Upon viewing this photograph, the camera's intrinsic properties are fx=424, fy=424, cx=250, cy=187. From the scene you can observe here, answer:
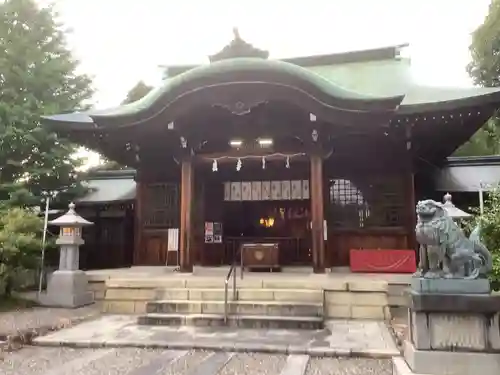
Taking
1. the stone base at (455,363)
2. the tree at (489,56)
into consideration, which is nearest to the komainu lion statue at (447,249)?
the stone base at (455,363)

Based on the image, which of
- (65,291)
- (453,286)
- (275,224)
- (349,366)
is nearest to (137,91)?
(275,224)

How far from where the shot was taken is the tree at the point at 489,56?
15357 mm

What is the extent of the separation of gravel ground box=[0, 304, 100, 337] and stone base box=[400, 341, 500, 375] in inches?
224

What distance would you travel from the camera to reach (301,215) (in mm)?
13305

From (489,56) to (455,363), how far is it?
49.2 ft

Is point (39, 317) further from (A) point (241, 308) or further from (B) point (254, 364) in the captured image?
(B) point (254, 364)

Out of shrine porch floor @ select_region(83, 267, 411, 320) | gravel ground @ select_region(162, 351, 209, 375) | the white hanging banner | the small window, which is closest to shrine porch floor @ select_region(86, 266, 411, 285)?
shrine porch floor @ select_region(83, 267, 411, 320)

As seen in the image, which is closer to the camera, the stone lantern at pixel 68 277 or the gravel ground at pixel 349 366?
the gravel ground at pixel 349 366

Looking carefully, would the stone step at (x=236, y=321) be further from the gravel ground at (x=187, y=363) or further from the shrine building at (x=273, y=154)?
the shrine building at (x=273, y=154)

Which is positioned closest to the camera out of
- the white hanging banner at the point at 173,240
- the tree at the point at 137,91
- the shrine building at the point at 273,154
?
the shrine building at the point at 273,154

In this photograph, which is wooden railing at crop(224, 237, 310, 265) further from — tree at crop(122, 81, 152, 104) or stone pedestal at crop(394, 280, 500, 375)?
tree at crop(122, 81, 152, 104)

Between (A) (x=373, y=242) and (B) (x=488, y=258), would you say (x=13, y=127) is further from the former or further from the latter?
(B) (x=488, y=258)

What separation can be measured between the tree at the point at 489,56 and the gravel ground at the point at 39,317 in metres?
15.7

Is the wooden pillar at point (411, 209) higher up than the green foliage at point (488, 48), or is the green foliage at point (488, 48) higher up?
the green foliage at point (488, 48)
